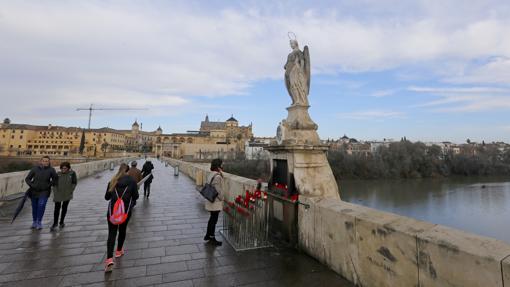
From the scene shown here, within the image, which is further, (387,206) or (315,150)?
(387,206)

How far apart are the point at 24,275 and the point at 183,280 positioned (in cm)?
179

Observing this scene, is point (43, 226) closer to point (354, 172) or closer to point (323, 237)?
point (323, 237)

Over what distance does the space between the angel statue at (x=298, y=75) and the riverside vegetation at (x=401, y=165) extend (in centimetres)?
4732

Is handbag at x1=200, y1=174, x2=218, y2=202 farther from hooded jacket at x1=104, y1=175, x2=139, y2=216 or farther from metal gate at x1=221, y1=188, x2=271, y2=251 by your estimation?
hooded jacket at x1=104, y1=175, x2=139, y2=216

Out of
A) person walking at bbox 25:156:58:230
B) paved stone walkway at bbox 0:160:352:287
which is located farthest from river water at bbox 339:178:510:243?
person walking at bbox 25:156:58:230

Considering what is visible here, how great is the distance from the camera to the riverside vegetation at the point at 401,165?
186 ft

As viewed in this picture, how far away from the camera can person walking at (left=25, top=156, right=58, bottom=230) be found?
470cm

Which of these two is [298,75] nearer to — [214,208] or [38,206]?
[214,208]

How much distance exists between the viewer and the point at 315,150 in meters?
4.08

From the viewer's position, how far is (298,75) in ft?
14.5

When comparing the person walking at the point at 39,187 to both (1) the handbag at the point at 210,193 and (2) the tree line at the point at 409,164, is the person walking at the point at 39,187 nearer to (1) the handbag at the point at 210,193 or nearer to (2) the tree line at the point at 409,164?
(1) the handbag at the point at 210,193

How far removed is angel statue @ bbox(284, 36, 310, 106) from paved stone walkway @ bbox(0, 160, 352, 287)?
2444 mm

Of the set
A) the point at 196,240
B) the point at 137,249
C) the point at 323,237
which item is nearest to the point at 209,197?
the point at 196,240

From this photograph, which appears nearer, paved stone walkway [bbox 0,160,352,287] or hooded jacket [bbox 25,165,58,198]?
paved stone walkway [bbox 0,160,352,287]
